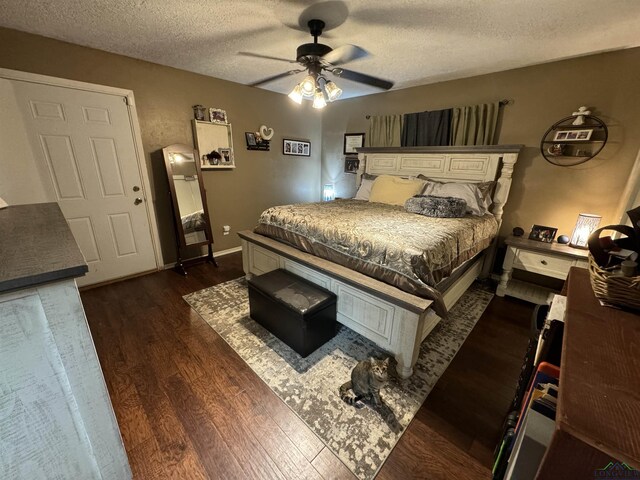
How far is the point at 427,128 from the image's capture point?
135 inches

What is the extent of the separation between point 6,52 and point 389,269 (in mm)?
3587

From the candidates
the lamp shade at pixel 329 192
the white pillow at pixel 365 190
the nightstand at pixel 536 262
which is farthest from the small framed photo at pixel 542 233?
the lamp shade at pixel 329 192

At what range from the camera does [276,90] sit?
A: 389 cm

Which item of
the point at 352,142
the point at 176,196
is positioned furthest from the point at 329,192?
the point at 176,196

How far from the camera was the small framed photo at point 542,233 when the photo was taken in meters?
2.62

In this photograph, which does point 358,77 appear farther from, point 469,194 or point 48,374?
point 48,374

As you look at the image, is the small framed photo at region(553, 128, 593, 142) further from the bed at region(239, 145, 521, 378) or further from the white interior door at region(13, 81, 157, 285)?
the white interior door at region(13, 81, 157, 285)

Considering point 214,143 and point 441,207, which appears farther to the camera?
point 214,143

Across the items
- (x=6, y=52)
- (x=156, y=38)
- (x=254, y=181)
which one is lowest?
(x=254, y=181)

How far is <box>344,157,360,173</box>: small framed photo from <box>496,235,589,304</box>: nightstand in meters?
2.56

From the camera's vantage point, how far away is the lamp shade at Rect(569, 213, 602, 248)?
235 centimetres

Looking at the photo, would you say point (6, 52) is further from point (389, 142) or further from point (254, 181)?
point (389, 142)

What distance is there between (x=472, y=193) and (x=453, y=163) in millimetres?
589

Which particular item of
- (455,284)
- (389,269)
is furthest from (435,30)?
(455,284)
